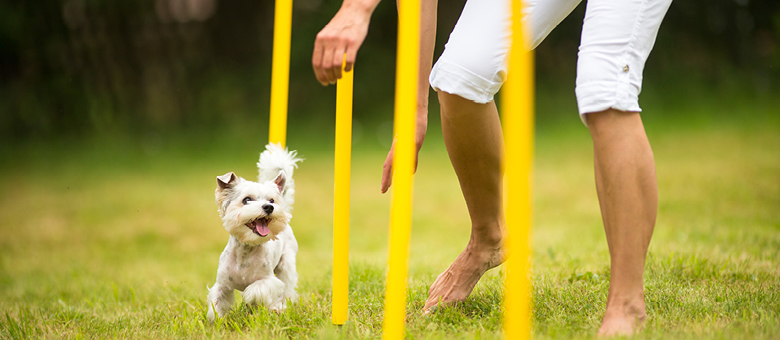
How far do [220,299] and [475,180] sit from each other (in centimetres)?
110

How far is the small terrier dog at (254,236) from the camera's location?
7.98ft

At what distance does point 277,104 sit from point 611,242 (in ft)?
4.18

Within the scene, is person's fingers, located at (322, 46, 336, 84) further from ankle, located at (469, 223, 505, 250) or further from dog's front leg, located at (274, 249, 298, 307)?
Answer: dog's front leg, located at (274, 249, 298, 307)

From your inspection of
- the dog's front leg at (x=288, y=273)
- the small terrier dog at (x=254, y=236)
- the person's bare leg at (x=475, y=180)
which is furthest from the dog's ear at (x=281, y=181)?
the person's bare leg at (x=475, y=180)

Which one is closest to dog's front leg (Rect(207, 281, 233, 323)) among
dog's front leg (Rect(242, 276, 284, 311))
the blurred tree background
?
dog's front leg (Rect(242, 276, 284, 311))

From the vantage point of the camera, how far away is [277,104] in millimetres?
2375

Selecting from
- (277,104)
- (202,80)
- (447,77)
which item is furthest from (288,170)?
(202,80)

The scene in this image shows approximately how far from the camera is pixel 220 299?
2494 millimetres

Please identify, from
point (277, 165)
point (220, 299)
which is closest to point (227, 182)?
point (277, 165)

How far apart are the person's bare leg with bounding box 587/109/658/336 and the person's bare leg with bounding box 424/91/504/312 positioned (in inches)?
16.7

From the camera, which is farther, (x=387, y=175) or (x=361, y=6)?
(x=387, y=175)

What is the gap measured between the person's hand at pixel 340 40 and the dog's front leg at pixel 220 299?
46.6 inches

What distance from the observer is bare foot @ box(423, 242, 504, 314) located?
2318 millimetres

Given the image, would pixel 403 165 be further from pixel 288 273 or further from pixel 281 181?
pixel 288 273
